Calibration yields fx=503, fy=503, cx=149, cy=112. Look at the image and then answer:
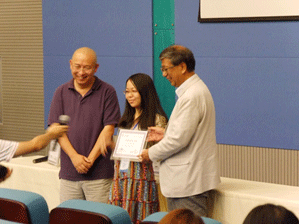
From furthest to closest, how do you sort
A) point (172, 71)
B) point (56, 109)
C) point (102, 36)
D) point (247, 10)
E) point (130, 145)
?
point (102, 36)
point (247, 10)
point (56, 109)
point (130, 145)
point (172, 71)

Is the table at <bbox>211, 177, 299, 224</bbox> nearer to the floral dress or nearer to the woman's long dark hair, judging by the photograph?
the floral dress

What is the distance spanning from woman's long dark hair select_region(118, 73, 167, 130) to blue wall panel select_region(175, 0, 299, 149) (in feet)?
5.31

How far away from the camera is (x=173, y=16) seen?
5219mm

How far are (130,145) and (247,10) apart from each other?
2110 mm

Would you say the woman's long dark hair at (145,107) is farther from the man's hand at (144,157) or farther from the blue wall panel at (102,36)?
the blue wall panel at (102,36)

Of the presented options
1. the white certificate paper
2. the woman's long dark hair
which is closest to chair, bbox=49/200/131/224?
the woman's long dark hair

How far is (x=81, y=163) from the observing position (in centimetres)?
328

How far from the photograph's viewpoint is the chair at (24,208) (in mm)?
2107

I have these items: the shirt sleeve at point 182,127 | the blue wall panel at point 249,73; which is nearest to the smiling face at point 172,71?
the shirt sleeve at point 182,127

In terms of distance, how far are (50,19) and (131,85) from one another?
3.08 meters

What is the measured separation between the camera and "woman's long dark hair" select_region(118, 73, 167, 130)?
3323 millimetres

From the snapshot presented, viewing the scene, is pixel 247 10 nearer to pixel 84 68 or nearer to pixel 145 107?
pixel 145 107

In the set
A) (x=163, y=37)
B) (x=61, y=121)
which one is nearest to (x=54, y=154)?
(x=61, y=121)

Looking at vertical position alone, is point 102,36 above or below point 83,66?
above
